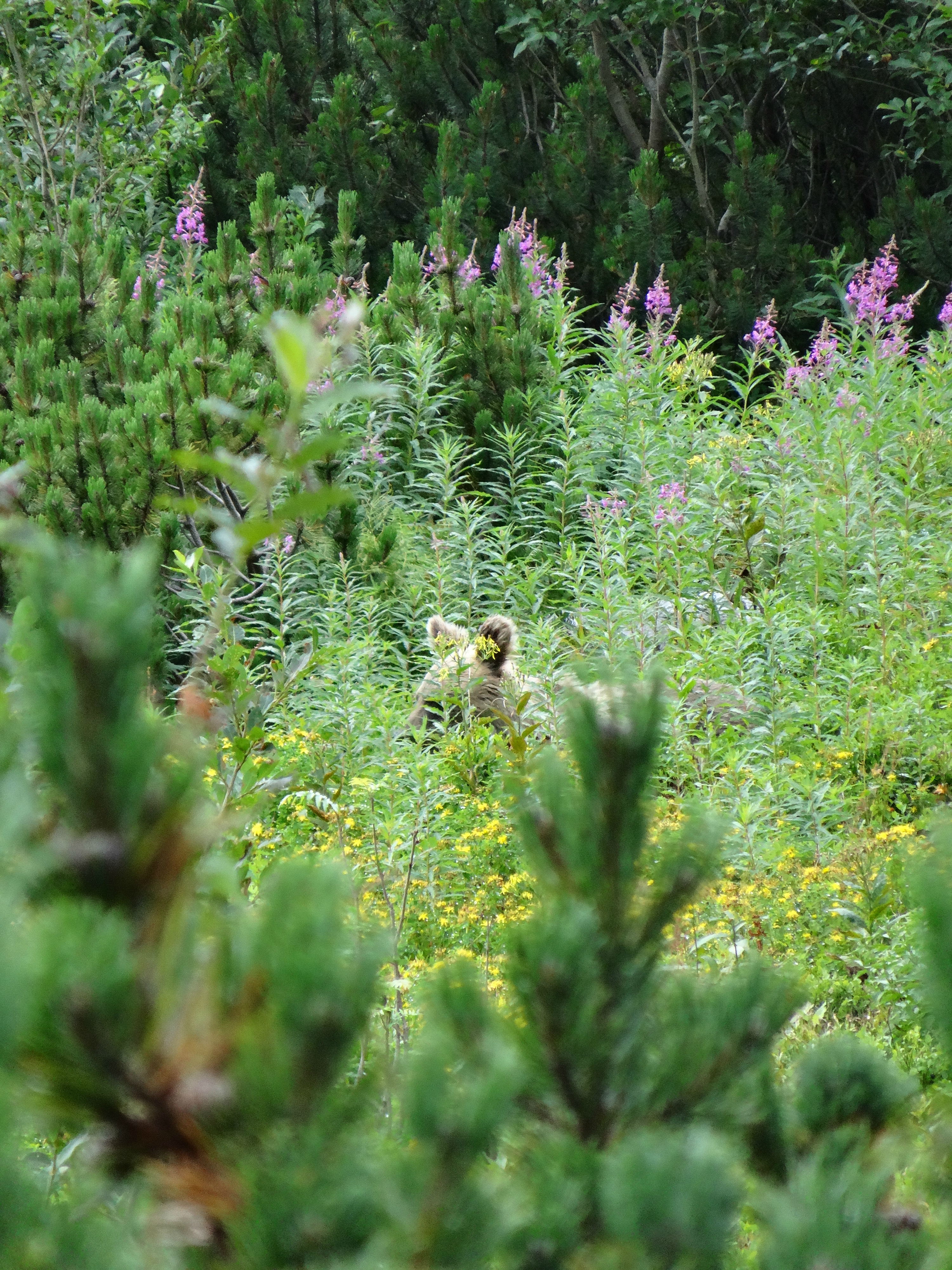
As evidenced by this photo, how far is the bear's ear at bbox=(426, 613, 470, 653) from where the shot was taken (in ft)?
18.1

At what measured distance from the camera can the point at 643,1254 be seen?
626mm

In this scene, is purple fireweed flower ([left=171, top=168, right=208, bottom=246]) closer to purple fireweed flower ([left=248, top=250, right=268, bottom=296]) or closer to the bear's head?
purple fireweed flower ([left=248, top=250, right=268, bottom=296])

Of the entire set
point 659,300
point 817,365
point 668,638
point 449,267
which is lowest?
point 668,638

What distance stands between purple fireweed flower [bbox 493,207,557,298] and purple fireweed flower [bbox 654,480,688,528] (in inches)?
111

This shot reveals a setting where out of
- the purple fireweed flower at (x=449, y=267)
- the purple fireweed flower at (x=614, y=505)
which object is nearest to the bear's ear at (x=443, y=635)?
the purple fireweed flower at (x=614, y=505)

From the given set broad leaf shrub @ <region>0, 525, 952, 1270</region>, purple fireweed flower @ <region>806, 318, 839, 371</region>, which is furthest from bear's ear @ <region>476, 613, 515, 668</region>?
broad leaf shrub @ <region>0, 525, 952, 1270</region>

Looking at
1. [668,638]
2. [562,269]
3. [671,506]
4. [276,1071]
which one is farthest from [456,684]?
[276,1071]

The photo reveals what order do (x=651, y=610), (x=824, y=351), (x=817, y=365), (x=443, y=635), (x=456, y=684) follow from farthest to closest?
(x=817, y=365), (x=824, y=351), (x=651, y=610), (x=443, y=635), (x=456, y=684)

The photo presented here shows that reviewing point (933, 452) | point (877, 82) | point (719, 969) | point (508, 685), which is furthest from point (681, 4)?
point (719, 969)

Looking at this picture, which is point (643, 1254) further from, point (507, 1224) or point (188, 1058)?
point (188, 1058)

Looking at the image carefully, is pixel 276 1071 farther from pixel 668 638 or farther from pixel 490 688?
pixel 490 688

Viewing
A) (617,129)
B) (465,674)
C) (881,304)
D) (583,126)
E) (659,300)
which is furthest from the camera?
(617,129)

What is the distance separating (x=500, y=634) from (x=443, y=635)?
30 centimetres

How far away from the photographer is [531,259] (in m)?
9.43
